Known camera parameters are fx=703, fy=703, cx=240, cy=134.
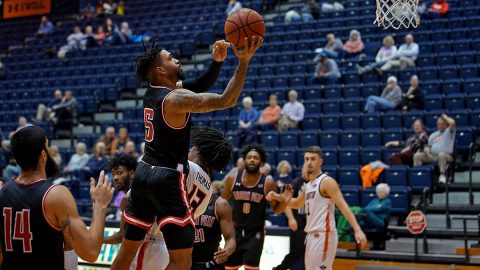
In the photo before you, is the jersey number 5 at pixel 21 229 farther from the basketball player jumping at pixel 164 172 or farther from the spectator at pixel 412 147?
the spectator at pixel 412 147

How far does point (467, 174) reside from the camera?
10828 mm

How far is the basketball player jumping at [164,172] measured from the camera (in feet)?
14.8

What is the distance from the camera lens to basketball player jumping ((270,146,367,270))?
7012 mm

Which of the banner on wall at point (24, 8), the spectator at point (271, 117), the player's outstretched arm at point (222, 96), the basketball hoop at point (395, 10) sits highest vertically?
the banner on wall at point (24, 8)

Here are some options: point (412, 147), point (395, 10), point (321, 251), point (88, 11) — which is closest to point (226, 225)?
point (321, 251)

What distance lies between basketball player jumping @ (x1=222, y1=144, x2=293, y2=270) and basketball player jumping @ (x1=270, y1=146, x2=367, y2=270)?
0.71 metres

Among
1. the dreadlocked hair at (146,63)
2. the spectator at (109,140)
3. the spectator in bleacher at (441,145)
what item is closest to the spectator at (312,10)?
the spectator at (109,140)

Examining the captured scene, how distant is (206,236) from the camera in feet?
19.3

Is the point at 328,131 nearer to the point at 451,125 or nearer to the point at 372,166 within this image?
the point at 372,166

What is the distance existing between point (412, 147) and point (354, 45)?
166 inches

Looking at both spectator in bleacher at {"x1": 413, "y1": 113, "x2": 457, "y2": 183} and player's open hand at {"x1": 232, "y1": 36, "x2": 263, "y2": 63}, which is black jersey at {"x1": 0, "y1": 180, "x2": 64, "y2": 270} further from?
spectator in bleacher at {"x1": 413, "y1": 113, "x2": 457, "y2": 183}

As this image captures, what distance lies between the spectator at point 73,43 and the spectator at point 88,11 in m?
2.32

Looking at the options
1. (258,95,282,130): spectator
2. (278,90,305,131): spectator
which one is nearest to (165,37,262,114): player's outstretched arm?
(278,90,305,131): spectator

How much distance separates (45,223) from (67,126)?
13.6 metres
